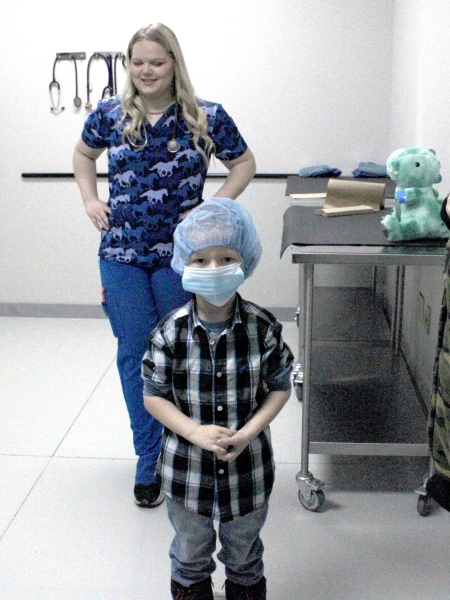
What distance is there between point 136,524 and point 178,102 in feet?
3.71

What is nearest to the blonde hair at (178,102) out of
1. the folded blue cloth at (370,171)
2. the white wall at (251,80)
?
the folded blue cloth at (370,171)

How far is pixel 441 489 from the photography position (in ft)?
4.05

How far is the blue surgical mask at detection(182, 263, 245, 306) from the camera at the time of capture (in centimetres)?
135

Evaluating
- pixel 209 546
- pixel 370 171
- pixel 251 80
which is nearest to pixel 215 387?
pixel 209 546

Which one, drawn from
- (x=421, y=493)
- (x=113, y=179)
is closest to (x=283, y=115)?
(x=113, y=179)

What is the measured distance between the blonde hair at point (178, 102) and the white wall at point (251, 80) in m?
Result: 1.81

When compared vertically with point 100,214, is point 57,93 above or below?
above

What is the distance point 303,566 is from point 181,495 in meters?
0.57

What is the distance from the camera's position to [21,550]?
1.92m

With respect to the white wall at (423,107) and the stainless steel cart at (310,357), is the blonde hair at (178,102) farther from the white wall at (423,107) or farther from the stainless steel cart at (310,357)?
the white wall at (423,107)

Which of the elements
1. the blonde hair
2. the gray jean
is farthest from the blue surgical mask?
the blonde hair

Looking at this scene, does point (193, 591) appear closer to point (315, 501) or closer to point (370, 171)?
point (315, 501)

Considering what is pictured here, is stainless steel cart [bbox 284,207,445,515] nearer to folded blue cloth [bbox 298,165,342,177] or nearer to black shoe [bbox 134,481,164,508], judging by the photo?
black shoe [bbox 134,481,164,508]

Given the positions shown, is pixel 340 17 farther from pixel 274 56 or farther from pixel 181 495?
pixel 181 495
